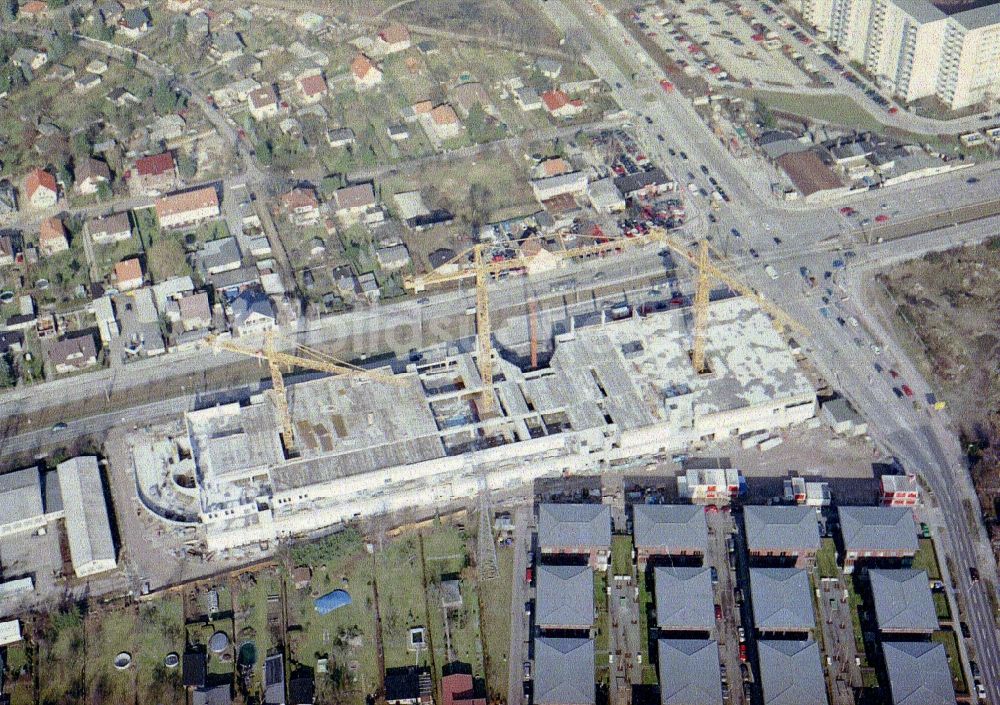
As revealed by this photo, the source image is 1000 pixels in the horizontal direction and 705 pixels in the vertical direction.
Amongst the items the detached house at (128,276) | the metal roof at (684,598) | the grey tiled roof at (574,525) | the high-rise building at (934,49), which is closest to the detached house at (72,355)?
the detached house at (128,276)

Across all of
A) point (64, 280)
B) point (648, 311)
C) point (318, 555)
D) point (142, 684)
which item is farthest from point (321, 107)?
point (142, 684)

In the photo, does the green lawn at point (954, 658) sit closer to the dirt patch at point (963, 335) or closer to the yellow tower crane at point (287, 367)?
the dirt patch at point (963, 335)

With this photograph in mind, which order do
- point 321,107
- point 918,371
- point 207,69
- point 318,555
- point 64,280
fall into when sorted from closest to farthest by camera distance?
1. point 318,555
2. point 918,371
3. point 64,280
4. point 321,107
5. point 207,69

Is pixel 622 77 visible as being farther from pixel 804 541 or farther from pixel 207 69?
pixel 804 541

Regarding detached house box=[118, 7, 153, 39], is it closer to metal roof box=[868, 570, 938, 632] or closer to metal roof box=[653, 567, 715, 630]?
metal roof box=[653, 567, 715, 630]

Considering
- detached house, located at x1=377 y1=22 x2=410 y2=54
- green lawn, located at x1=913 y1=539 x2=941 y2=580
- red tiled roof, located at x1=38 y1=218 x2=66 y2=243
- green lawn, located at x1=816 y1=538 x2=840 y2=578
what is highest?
detached house, located at x1=377 y1=22 x2=410 y2=54

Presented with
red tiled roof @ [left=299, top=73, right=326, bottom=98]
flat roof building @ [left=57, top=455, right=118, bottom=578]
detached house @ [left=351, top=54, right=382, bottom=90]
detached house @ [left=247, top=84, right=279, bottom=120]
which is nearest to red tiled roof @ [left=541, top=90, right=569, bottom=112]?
detached house @ [left=351, top=54, right=382, bottom=90]
